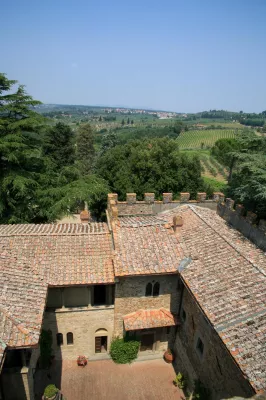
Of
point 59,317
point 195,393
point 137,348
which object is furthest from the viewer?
point 137,348

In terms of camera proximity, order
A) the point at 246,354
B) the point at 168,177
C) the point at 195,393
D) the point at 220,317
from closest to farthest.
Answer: the point at 246,354 < the point at 220,317 < the point at 195,393 < the point at 168,177

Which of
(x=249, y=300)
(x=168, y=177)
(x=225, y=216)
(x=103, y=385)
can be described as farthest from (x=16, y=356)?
(x=168, y=177)

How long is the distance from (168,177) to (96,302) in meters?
17.0

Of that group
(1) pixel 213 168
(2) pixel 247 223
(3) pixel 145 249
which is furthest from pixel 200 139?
(3) pixel 145 249

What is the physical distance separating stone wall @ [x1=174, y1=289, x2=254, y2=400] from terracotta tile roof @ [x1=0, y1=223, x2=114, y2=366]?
4824 millimetres

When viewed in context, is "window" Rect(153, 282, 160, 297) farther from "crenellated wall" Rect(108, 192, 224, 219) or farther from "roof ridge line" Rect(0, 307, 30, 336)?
"roof ridge line" Rect(0, 307, 30, 336)

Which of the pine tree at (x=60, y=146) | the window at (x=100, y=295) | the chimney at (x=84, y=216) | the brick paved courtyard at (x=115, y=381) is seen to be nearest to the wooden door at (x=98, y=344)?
the brick paved courtyard at (x=115, y=381)

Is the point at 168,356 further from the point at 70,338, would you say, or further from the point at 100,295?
the point at 70,338

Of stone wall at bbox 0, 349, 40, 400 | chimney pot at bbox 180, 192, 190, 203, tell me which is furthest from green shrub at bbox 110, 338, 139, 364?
chimney pot at bbox 180, 192, 190, 203

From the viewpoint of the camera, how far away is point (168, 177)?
3003cm

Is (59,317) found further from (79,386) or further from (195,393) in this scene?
(195,393)

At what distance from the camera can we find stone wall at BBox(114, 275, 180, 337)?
51.4 ft

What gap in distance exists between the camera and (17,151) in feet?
74.8

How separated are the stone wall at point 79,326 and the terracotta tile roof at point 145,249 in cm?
321
